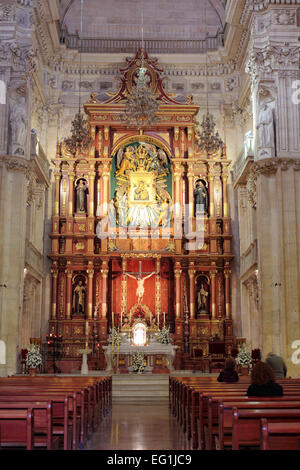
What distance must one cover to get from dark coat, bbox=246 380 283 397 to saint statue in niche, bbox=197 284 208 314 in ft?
60.3

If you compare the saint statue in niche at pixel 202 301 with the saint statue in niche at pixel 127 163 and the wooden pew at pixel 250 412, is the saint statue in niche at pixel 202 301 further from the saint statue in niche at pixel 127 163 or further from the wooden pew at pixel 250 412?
the wooden pew at pixel 250 412

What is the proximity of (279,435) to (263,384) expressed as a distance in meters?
2.25

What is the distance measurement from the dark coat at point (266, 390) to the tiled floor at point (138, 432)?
6.35ft

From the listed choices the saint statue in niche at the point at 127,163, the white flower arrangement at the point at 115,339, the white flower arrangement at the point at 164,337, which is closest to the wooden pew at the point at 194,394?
the white flower arrangement at the point at 115,339

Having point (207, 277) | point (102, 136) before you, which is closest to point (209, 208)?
point (207, 277)

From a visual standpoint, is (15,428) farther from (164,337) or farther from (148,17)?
(148,17)

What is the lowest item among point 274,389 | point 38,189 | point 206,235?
point 274,389

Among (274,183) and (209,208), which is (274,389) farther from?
(209,208)

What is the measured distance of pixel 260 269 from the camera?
66.4ft

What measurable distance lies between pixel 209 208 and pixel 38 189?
25.9 ft

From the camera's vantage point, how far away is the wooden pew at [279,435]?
17.3 feet

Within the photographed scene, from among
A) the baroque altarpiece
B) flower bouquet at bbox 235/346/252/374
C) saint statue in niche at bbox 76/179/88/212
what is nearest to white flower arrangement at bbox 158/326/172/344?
the baroque altarpiece

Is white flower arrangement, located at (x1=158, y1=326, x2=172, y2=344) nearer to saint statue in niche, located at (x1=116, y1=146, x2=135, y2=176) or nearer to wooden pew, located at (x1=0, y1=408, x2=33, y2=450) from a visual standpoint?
saint statue in niche, located at (x1=116, y1=146, x2=135, y2=176)

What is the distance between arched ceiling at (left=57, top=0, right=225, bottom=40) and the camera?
3019cm
